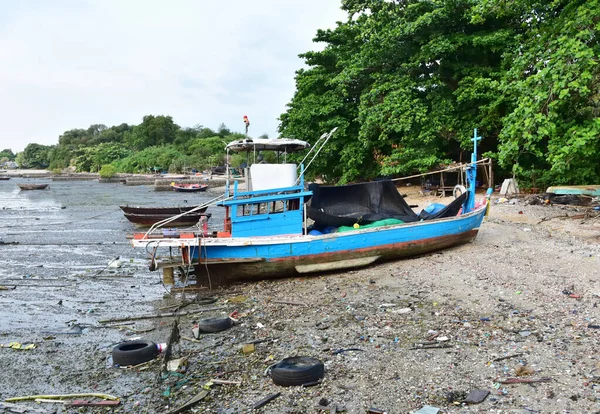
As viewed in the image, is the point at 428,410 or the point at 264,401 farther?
the point at 264,401

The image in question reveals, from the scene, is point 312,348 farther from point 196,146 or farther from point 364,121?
point 196,146

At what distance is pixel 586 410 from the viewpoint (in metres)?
4.79

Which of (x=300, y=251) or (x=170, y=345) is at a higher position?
(x=300, y=251)

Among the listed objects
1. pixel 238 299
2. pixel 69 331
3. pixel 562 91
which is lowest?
pixel 69 331

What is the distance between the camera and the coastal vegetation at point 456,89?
45.4 ft

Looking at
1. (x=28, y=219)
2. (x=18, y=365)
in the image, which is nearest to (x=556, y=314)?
(x=18, y=365)

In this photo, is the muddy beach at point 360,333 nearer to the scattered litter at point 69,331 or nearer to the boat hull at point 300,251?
the scattered litter at point 69,331

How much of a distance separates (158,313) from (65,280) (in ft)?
17.0

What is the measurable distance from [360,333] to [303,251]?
176 inches

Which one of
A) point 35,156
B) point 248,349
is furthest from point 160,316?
point 35,156

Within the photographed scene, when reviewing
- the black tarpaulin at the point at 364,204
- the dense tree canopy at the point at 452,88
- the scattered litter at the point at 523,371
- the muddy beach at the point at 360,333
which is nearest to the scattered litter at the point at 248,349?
the muddy beach at the point at 360,333

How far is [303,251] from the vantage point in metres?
11.8

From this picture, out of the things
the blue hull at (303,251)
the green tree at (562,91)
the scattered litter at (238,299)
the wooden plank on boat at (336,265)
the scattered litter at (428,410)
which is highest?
the green tree at (562,91)

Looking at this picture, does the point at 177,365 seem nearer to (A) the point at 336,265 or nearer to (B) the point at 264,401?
(B) the point at 264,401
